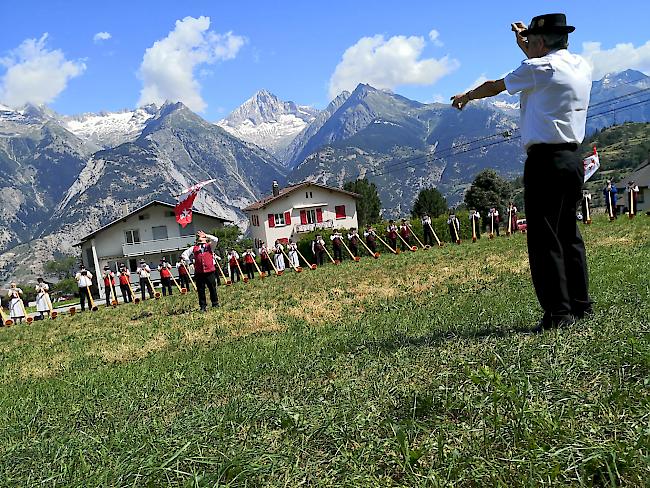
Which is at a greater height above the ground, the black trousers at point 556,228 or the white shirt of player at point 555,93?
the white shirt of player at point 555,93

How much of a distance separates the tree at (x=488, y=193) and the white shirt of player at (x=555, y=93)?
8057cm

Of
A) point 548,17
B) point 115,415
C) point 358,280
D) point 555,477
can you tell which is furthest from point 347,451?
point 358,280

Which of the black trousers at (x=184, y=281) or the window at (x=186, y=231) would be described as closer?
the black trousers at (x=184, y=281)

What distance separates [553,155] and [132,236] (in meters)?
74.3

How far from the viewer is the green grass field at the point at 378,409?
227cm

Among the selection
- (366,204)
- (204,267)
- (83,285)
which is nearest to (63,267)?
(366,204)

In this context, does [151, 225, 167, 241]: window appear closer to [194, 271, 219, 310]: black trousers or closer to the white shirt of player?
[194, 271, 219, 310]: black trousers

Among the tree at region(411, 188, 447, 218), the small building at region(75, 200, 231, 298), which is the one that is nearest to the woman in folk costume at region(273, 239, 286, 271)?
the small building at region(75, 200, 231, 298)

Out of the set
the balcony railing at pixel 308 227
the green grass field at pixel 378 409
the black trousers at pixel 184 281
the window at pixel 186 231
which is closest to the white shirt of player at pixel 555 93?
the green grass field at pixel 378 409

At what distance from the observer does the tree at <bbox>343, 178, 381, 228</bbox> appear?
308 ft

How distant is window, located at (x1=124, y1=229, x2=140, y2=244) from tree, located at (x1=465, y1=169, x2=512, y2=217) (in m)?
49.1

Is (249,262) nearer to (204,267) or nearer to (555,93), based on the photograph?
(204,267)

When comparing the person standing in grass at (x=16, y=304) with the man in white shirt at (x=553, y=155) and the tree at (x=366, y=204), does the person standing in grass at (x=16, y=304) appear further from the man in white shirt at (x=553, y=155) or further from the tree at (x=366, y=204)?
the tree at (x=366, y=204)

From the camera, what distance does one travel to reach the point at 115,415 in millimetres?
4148
